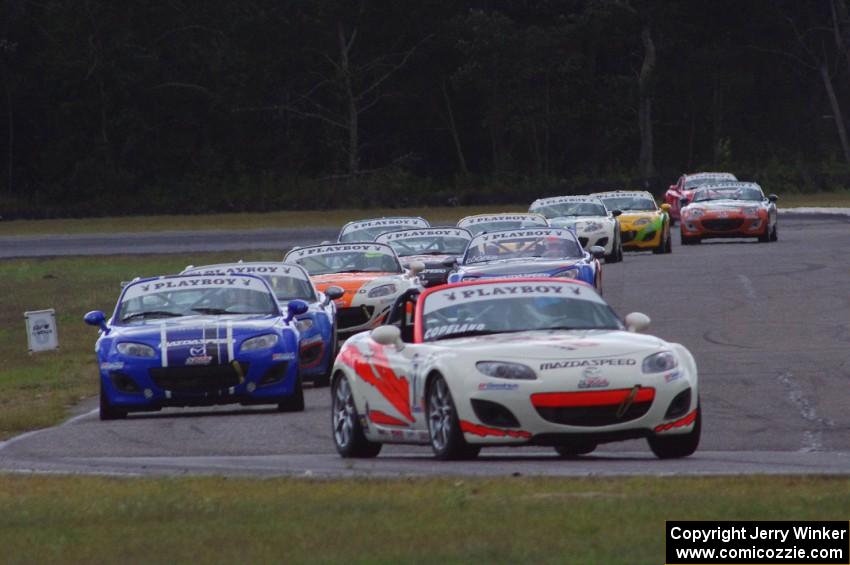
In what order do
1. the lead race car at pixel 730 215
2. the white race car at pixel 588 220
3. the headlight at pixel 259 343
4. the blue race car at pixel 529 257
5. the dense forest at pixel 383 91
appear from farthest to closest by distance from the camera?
the dense forest at pixel 383 91 → the lead race car at pixel 730 215 → the white race car at pixel 588 220 → the blue race car at pixel 529 257 → the headlight at pixel 259 343

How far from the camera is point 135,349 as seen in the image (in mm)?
→ 16750

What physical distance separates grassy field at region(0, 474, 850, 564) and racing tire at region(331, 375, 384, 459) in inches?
80.1

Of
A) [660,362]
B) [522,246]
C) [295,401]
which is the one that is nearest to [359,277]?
[522,246]

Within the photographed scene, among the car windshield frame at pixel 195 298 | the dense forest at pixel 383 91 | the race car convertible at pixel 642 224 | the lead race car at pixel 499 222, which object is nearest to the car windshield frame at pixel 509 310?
the car windshield frame at pixel 195 298

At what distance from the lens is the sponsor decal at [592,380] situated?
38.4 feet

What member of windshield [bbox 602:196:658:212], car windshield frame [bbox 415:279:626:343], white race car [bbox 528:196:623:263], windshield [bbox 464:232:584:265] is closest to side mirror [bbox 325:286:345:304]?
windshield [bbox 464:232:584:265]

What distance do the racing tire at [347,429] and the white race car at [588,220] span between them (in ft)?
75.3

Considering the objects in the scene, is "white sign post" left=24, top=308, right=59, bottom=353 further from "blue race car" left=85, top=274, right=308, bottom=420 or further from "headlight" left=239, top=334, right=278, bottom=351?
"headlight" left=239, top=334, right=278, bottom=351

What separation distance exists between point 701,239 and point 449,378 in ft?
108

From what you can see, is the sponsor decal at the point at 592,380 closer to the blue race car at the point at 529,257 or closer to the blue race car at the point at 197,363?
the blue race car at the point at 197,363

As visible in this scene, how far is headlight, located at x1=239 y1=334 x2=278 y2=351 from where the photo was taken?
16812 millimetres

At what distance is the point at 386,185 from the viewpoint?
80.1m

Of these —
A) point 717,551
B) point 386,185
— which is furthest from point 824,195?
point 717,551

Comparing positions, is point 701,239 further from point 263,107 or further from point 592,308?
point 263,107
